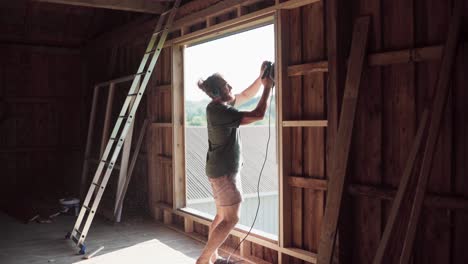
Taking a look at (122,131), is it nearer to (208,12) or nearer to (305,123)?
(208,12)

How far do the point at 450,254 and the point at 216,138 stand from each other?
2.00 metres

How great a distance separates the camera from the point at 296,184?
404 cm

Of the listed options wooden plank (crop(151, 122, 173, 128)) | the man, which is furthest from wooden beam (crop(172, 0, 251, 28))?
wooden plank (crop(151, 122, 173, 128))

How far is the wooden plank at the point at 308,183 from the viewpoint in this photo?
3.79 metres

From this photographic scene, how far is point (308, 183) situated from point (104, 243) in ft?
9.01

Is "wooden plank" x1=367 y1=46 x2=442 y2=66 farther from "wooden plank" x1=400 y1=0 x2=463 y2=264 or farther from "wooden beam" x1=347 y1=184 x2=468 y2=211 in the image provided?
"wooden beam" x1=347 y1=184 x2=468 y2=211

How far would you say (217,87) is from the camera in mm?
3934

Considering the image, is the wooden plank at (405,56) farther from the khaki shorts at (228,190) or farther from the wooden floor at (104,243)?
the wooden floor at (104,243)

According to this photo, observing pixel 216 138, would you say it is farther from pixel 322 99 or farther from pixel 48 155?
pixel 48 155

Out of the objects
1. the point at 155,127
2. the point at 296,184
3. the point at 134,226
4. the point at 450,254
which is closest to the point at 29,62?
the point at 155,127

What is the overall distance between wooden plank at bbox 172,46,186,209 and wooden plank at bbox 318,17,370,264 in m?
3.03

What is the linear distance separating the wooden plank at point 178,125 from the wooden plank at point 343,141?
119 inches

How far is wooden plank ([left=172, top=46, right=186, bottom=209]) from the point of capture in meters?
6.05

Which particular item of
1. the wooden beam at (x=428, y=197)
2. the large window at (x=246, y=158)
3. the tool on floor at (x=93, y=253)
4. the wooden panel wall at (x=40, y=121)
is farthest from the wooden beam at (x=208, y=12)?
the wooden panel wall at (x=40, y=121)
